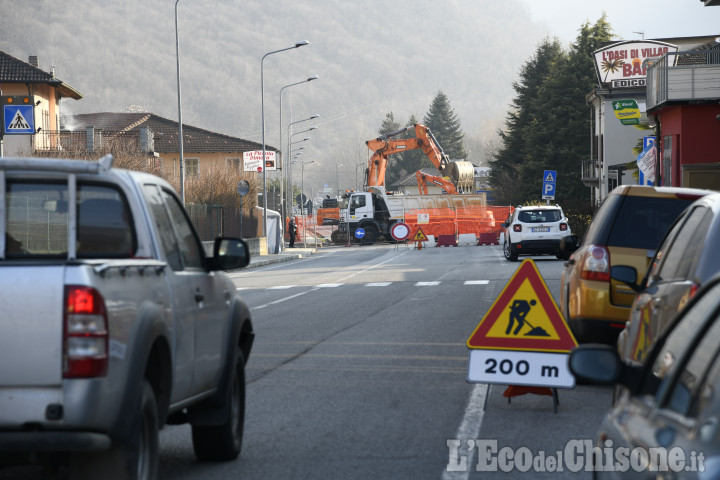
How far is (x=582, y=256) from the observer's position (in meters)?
11.1

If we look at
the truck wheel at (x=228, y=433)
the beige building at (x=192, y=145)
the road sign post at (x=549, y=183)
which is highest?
the beige building at (x=192, y=145)

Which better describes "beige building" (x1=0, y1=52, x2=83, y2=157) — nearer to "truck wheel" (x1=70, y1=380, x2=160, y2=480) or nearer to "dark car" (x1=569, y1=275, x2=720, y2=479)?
"truck wheel" (x1=70, y1=380, x2=160, y2=480)

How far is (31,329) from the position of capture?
15.0ft

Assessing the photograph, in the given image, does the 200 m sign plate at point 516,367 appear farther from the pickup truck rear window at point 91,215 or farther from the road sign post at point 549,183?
the road sign post at point 549,183

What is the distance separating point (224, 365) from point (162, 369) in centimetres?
124

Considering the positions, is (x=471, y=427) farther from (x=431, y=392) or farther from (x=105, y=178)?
(x=105, y=178)

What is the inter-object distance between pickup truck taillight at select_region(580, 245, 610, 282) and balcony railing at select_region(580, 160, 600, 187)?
5576 cm

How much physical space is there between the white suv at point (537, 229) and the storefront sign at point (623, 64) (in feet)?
80.0

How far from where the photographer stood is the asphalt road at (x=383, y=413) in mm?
6930

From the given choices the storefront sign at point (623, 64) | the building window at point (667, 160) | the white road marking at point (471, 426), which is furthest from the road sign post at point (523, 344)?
the storefront sign at point (623, 64)

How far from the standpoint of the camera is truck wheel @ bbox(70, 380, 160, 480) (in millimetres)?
4754

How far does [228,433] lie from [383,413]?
7.18 ft

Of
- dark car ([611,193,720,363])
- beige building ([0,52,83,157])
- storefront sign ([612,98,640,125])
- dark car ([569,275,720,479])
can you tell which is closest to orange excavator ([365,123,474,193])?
beige building ([0,52,83,157])

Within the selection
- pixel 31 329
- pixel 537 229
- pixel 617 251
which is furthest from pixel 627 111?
pixel 31 329
